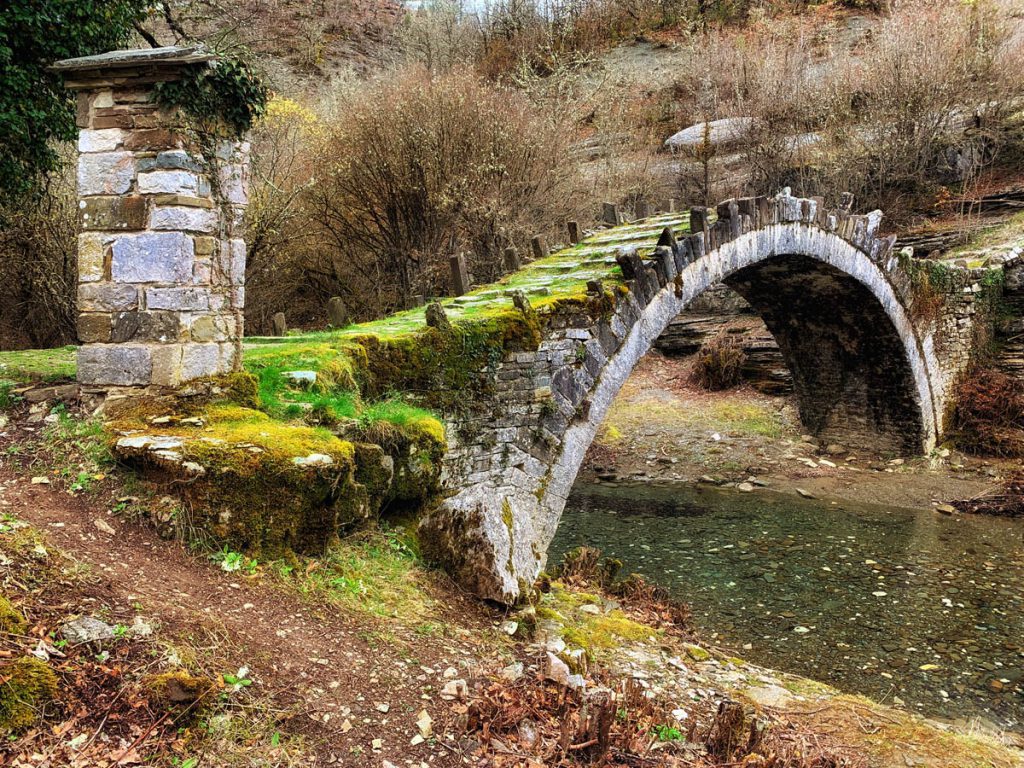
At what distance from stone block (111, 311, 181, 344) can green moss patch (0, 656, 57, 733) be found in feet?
6.73

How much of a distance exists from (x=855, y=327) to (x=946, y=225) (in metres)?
6.94

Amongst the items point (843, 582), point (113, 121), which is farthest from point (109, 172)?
point (843, 582)

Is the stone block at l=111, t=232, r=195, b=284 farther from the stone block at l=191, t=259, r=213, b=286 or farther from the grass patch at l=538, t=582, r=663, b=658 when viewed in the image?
the grass patch at l=538, t=582, r=663, b=658

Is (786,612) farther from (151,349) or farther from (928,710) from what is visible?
(151,349)

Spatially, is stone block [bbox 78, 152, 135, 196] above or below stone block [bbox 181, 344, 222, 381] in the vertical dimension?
above

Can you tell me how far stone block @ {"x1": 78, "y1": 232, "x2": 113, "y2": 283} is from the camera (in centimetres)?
398

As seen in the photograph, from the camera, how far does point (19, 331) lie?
10.9 m

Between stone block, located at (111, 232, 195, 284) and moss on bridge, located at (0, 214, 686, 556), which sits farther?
stone block, located at (111, 232, 195, 284)

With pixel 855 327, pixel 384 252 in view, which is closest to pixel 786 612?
pixel 855 327

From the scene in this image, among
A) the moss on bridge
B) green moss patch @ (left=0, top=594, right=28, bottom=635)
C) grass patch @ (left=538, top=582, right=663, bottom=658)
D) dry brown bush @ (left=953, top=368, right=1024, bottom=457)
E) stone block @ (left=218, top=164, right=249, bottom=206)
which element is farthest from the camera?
dry brown bush @ (left=953, top=368, right=1024, bottom=457)

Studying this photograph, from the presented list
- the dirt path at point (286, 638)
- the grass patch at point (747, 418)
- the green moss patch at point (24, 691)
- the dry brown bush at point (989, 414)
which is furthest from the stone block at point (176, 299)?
the dry brown bush at point (989, 414)

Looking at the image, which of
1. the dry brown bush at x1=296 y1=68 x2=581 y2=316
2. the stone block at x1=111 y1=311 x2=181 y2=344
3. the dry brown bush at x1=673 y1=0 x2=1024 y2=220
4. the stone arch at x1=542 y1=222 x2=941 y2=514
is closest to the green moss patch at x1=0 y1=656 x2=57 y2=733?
the stone block at x1=111 y1=311 x2=181 y2=344

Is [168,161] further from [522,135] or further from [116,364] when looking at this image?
[522,135]

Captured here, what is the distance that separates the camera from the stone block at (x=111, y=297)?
13.1 ft
